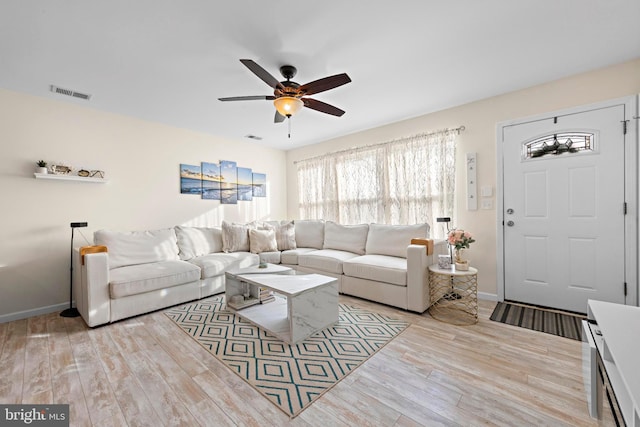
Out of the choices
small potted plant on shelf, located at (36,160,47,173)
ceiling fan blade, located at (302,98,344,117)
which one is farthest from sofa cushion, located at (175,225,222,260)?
ceiling fan blade, located at (302,98,344,117)

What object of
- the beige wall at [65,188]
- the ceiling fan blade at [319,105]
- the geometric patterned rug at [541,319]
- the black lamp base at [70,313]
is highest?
the ceiling fan blade at [319,105]

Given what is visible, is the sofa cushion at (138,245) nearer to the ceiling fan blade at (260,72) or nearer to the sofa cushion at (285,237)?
the sofa cushion at (285,237)

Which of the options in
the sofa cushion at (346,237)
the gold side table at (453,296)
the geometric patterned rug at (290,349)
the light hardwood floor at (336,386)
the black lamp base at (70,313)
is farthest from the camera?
the sofa cushion at (346,237)

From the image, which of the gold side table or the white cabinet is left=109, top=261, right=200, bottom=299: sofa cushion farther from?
the white cabinet

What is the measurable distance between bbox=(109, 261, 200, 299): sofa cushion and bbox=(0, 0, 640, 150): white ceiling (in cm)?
197

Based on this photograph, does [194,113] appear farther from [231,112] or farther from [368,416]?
[368,416]

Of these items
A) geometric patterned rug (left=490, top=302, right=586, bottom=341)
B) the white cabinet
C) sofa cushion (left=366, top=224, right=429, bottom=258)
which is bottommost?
geometric patterned rug (left=490, top=302, right=586, bottom=341)

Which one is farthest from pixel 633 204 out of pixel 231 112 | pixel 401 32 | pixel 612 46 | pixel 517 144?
pixel 231 112

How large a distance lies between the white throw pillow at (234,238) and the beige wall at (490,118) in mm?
2865

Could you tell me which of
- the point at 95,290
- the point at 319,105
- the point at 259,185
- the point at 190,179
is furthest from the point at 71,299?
the point at 319,105

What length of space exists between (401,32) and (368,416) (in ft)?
8.49

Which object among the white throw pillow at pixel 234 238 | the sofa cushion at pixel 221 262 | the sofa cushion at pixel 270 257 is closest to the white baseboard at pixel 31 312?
the sofa cushion at pixel 221 262

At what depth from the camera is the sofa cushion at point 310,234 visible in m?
4.56

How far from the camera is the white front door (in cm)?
257
